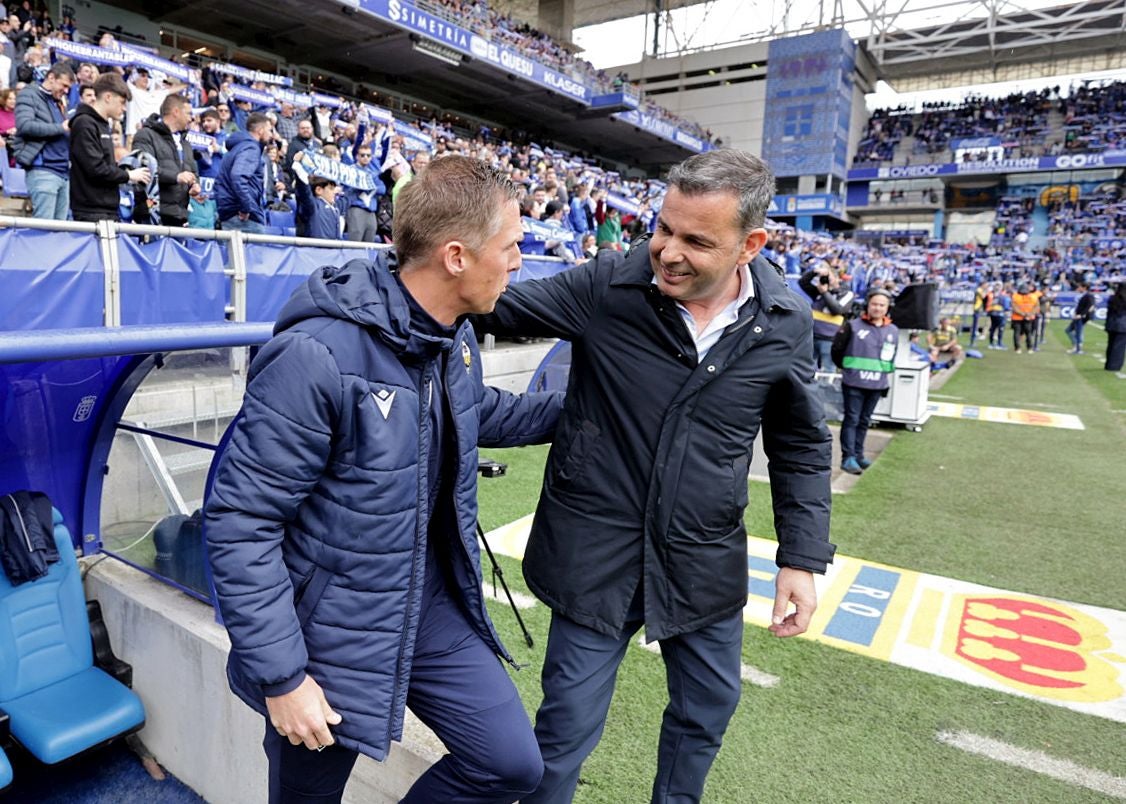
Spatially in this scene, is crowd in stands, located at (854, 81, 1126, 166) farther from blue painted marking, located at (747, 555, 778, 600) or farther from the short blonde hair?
the short blonde hair

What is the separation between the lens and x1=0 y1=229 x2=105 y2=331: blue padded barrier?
14.9 ft

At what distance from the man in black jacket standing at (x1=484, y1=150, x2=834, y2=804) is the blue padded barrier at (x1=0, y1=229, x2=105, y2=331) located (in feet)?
13.6

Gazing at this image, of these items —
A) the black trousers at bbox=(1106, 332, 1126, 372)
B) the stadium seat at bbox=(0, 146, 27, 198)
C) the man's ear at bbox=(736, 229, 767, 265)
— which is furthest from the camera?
the black trousers at bbox=(1106, 332, 1126, 372)

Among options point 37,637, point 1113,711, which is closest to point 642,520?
point 37,637

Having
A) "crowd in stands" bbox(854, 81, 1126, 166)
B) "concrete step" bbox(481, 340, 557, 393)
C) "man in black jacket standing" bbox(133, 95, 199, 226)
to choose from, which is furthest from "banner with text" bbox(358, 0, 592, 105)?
"crowd in stands" bbox(854, 81, 1126, 166)

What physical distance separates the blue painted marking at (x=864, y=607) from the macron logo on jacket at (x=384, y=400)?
9.77 ft

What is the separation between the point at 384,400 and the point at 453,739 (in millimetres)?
811

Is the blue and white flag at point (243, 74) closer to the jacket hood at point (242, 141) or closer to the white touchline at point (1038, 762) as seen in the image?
the jacket hood at point (242, 141)

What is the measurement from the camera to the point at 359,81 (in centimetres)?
2741

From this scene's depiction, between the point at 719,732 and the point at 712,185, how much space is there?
1.40m

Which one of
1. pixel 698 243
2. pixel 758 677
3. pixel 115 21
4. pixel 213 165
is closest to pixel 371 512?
pixel 698 243

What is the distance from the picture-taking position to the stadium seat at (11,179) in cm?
881

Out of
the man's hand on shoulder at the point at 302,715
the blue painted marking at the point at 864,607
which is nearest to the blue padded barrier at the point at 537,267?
the blue painted marking at the point at 864,607

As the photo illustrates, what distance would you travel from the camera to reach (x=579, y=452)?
1933 mm
